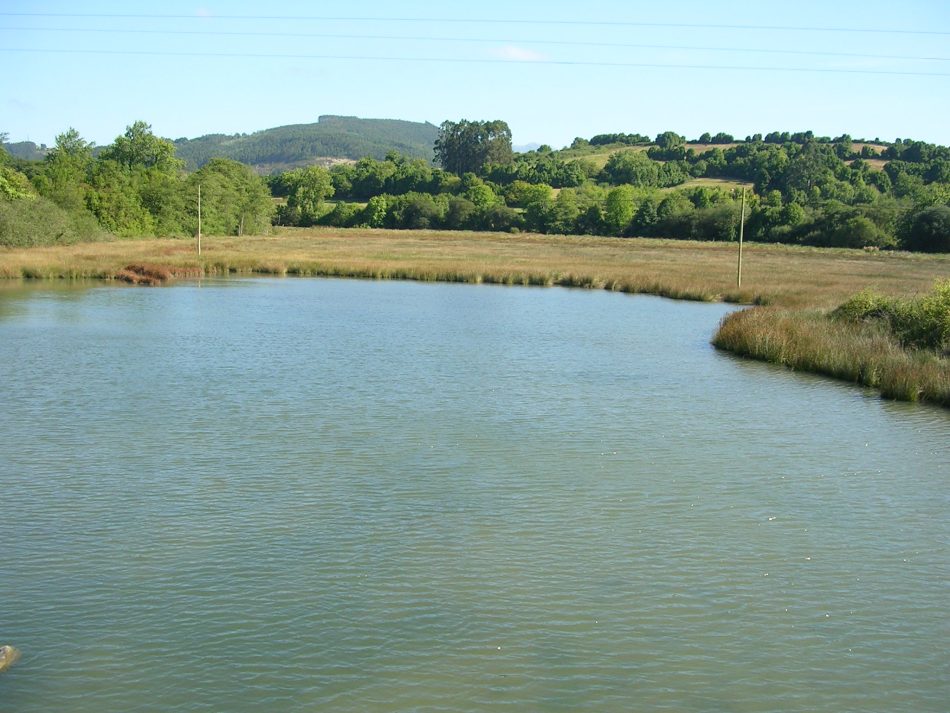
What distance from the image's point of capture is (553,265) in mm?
50219

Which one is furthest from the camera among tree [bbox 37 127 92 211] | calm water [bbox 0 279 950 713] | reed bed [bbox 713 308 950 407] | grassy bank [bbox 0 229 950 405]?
tree [bbox 37 127 92 211]

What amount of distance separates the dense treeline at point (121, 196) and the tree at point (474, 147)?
2499 inches

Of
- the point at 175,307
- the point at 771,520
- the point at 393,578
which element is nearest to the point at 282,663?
the point at 393,578

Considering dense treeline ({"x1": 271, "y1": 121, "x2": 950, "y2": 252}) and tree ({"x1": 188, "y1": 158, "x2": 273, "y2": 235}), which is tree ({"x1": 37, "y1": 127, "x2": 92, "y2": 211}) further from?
dense treeline ({"x1": 271, "y1": 121, "x2": 950, "y2": 252})

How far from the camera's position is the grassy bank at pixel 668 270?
20.8m

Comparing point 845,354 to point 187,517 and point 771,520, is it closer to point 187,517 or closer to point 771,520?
→ point 771,520

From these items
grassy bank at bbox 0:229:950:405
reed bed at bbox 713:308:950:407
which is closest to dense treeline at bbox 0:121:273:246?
grassy bank at bbox 0:229:950:405

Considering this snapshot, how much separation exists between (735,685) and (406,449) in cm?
Answer: 686

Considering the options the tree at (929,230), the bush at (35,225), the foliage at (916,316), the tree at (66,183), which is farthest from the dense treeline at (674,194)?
the foliage at (916,316)

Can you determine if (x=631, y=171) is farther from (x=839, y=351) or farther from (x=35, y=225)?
(x=839, y=351)

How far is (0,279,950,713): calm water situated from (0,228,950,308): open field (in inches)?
631

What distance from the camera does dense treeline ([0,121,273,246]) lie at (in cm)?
5281

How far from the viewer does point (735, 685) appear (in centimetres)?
687

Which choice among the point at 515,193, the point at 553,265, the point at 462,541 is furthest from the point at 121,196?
the point at 462,541
